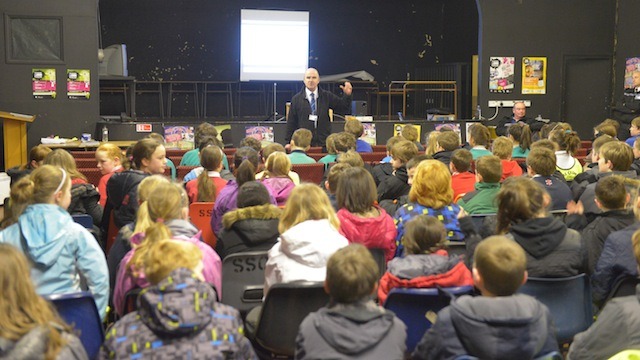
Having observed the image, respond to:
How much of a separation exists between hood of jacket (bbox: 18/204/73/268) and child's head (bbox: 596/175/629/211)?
292 centimetres

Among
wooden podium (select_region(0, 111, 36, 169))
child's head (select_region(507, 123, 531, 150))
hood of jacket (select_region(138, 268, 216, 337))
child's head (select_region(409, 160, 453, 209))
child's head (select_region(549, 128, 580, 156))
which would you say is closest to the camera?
hood of jacket (select_region(138, 268, 216, 337))

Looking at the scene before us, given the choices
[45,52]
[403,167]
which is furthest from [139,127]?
[403,167]

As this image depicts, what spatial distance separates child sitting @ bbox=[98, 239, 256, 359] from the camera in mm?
2744

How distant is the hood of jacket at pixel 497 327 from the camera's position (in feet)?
9.62

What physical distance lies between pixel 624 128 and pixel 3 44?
1010 cm

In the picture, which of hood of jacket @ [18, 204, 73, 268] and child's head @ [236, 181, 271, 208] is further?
child's head @ [236, 181, 271, 208]

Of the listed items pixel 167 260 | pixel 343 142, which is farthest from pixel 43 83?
pixel 167 260

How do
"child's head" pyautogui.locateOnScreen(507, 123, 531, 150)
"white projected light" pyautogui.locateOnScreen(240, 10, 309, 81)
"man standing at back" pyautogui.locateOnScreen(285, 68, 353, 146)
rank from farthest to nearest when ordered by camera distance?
"white projected light" pyautogui.locateOnScreen(240, 10, 309, 81)
"man standing at back" pyautogui.locateOnScreen(285, 68, 353, 146)
"child's head" pyautogui.locateOnScreen(507, 123, 531, 150)

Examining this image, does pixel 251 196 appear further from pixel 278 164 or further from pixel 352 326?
pixel 352 326

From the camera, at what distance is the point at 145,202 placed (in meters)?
4.04

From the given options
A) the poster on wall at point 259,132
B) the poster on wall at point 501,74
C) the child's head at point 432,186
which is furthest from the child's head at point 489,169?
the poster on wall at point 501,74

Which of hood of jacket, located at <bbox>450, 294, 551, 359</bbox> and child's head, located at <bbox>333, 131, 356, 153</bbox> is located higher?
child's head, located at <bbox>333, 131, 356, 153</bbox>

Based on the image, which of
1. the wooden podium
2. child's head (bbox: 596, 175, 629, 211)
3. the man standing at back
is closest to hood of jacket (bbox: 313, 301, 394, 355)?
child's head (bbox: 596, 175, 629, 211)

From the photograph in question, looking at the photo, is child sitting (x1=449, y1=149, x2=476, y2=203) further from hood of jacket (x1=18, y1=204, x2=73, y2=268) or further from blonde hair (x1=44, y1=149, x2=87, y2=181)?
hood of jacket (x1=18, y1=204, x2=73, y2=268)
